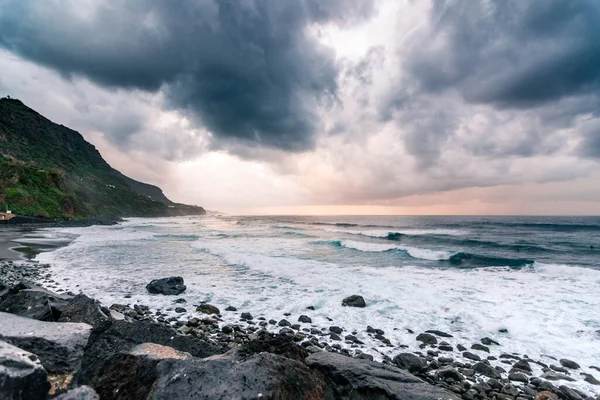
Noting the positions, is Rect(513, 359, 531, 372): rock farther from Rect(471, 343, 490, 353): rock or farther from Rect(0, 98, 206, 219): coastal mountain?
Rect(0, 98, 206, 219): coastal mountain

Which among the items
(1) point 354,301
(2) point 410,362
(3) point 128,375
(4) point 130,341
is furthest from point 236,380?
(1) point 354,301

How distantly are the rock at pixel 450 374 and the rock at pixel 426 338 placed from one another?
1.68 m

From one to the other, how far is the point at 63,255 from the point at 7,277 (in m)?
7.94

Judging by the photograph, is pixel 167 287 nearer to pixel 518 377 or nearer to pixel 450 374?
pixel 450 374

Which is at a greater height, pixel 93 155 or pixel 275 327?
pixel 93 155

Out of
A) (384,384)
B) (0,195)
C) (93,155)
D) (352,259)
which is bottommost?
(352,259)

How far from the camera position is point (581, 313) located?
1020 centimetres

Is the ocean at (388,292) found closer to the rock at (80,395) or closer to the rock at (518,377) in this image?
the rock at (518,377)

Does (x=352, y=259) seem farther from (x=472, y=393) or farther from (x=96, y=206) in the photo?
(x=96, y=206)

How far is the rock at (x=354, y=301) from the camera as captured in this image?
35.4 feet

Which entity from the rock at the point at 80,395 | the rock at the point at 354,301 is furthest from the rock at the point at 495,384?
the rock at the point at 80,395

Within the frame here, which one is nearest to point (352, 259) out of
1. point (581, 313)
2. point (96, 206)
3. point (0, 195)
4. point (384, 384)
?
point (581, 313)

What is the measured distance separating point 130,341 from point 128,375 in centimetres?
156

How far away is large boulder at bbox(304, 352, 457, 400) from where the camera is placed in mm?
Answer: 3789
